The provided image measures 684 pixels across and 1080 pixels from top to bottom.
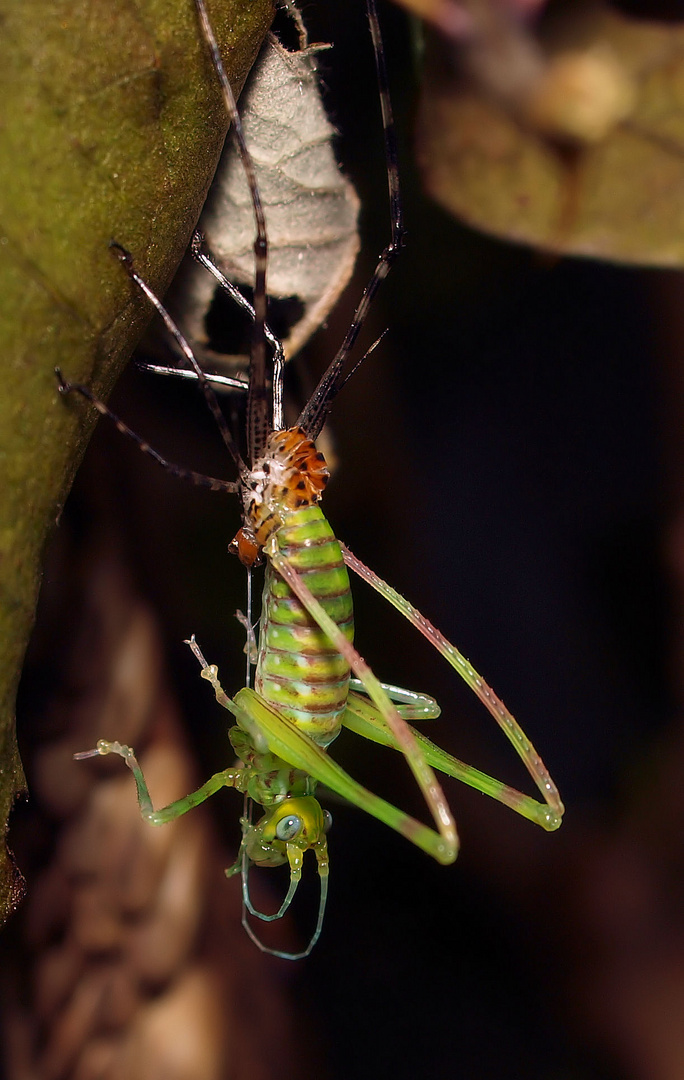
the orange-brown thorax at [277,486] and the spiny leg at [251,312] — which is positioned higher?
the spiny leg at [251,312]

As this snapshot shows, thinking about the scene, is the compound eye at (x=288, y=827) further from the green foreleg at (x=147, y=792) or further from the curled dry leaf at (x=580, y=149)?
the curled dry leaf at (x=580, y=149)

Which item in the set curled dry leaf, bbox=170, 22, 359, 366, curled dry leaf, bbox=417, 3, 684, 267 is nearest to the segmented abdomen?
curled dry leaf, bbox=170, 22, 359, 366

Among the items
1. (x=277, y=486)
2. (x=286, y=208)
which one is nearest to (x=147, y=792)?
(x=277, y=486)

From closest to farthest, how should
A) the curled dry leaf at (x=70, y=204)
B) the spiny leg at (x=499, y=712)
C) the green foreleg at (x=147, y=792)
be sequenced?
1. the curled dry leaf at (x=70, y=204)
2. the green foreleg at (x=147, y=792)
3. the spiny leg at (x=499, y=712)

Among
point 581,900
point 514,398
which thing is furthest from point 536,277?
point 581,900

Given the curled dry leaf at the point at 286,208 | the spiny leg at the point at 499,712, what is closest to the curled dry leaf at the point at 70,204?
the curled dry leaf at the point at 286,208

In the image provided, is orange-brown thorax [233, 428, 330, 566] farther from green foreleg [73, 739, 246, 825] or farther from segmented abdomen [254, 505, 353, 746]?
green foreleg [73, 739, 246, 825]

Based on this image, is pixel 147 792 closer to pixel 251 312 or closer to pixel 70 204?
pixel 251 312
